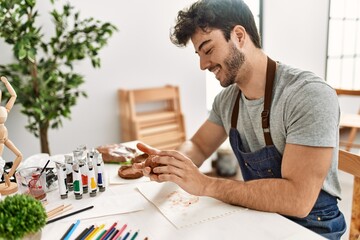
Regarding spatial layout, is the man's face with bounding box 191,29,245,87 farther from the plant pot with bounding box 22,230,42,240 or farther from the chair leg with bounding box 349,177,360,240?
the plant pot with bounding box 22,230,42,240

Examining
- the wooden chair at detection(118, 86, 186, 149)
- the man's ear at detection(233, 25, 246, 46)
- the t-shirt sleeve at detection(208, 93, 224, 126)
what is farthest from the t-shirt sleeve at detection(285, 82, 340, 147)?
the wooden chair at detection(118, 86, 186, 149)

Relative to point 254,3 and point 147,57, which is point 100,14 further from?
point 254,3

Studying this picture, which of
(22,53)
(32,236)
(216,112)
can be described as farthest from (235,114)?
(22,53)

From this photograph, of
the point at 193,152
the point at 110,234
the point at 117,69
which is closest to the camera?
the point at 110,234

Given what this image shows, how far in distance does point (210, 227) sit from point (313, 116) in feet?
1.71

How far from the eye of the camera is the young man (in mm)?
1163

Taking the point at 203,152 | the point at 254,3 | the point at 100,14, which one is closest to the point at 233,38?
the point at 203,152

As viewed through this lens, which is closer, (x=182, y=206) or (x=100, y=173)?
(x=182, y=206)

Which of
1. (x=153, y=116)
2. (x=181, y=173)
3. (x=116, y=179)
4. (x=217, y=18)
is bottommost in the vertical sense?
(x=153, y=116)

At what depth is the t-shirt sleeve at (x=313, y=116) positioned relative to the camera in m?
1.18

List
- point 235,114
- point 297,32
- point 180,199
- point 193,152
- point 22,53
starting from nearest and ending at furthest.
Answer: point 180,199 → point 235,114 → point 193,152 → point 22,53 → point 297,32

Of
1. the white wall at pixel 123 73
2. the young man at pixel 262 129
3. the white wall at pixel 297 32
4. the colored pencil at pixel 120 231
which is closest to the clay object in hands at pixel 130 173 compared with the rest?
the young man at pixel 262 129

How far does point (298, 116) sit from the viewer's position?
48.8 inches

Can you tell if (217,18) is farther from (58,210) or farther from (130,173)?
(58,210)
